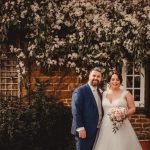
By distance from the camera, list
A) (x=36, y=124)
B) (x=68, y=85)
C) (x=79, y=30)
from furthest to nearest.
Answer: (x=68, y=85)
(x=79, y=30)
(x=36, y=124)

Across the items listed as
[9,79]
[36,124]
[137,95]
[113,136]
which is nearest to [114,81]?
[113,136]

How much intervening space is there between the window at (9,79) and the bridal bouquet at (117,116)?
3552mm

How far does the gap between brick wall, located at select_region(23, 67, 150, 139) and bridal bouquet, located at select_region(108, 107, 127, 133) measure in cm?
288

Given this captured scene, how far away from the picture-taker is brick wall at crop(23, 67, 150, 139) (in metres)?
11.6

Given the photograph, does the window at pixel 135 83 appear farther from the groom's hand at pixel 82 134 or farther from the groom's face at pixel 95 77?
the groom's hand at pixel 82 134

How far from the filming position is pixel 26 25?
11.4 meters

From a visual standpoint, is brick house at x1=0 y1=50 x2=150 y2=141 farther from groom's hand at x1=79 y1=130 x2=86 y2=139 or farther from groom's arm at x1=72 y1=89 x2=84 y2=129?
groom's hand at x1=79 y1=130 x2=86 y2=139

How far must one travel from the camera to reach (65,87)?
11.7 metres

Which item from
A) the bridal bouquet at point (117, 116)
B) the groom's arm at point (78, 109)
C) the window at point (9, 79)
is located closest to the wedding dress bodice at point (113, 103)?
the bridal bouquet at point (117, 116)

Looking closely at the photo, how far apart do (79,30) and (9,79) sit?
2046 mm

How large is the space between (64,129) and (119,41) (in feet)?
7.68

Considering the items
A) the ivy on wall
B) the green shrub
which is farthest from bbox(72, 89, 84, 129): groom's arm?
the ivy on wall

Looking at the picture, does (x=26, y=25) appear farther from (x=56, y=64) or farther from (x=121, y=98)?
(x=121, y=98)

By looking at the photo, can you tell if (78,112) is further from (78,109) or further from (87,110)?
(87,110)
